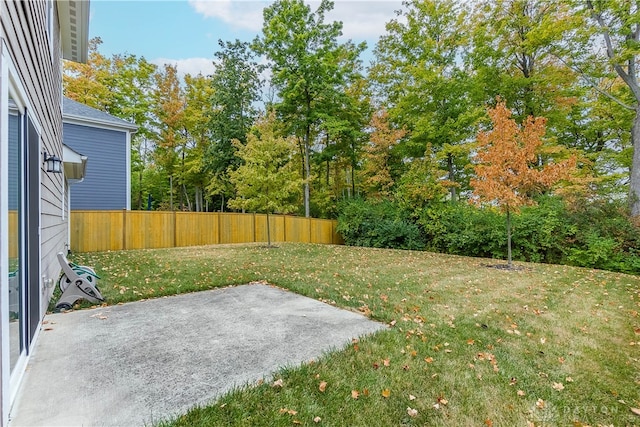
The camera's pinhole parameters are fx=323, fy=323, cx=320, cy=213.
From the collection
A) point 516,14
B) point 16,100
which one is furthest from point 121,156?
point 516,14

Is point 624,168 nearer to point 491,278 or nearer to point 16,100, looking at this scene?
point 491,278

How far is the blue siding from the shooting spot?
11203 millimetres

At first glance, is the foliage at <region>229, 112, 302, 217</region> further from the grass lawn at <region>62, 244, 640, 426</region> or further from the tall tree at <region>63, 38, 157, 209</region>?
the tall tree at <region>63, 38, 157, 209</region>

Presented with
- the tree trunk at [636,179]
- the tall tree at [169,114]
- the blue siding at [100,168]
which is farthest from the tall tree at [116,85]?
the tree trunk at [636,179]

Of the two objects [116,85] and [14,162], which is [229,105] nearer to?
[116,85]

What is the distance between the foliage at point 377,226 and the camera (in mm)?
13109

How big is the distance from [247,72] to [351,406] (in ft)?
65.7

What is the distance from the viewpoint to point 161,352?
2.88 m

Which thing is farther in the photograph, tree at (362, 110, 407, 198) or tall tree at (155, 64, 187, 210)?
tall tree at (155, 64, 187, 210)

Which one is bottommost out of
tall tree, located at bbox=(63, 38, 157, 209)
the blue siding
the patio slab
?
the patio slab

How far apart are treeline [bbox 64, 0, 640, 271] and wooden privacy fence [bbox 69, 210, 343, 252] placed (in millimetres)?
2237

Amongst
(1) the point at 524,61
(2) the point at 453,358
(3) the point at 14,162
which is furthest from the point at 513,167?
(1) the point at 524,61

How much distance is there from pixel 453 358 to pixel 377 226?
1102cm

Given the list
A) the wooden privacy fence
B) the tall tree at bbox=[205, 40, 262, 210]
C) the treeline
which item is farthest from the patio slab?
the tall tree at bbox=[205, 40, 262, 210]
